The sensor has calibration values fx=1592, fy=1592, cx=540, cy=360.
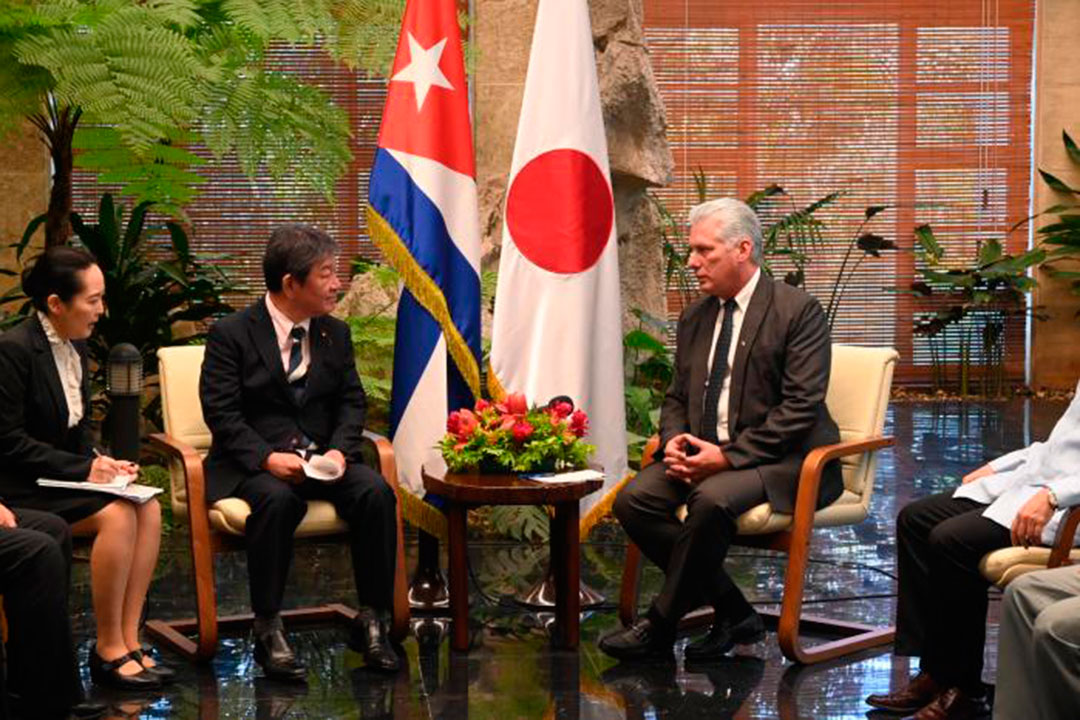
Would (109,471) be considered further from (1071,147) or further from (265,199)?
(1071,147)

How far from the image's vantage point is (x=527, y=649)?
4.68m

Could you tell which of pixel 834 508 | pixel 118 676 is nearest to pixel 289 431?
pixel 118 676

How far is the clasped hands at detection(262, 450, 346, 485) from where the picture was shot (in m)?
4.46

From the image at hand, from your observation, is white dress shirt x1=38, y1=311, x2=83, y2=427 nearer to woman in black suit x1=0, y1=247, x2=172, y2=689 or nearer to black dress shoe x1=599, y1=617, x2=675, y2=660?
woman in black suit x1=0, y1=247, x2=172, y2=689

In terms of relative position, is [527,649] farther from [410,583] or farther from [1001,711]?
[1001,711]

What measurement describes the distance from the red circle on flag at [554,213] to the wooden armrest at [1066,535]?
6.82 ft

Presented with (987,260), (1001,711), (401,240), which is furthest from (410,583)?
(987,260)

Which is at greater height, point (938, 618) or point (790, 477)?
point (790, 477)

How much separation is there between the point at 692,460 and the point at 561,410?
1.53 ft

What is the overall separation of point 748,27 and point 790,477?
26.6 feet

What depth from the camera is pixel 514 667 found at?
4.48m

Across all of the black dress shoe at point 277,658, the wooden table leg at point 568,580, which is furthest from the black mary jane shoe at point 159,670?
the wooden table leg at point 568,580

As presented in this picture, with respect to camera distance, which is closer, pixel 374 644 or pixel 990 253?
pixel 374 644

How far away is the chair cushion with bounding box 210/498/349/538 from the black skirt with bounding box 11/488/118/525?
0.33m
